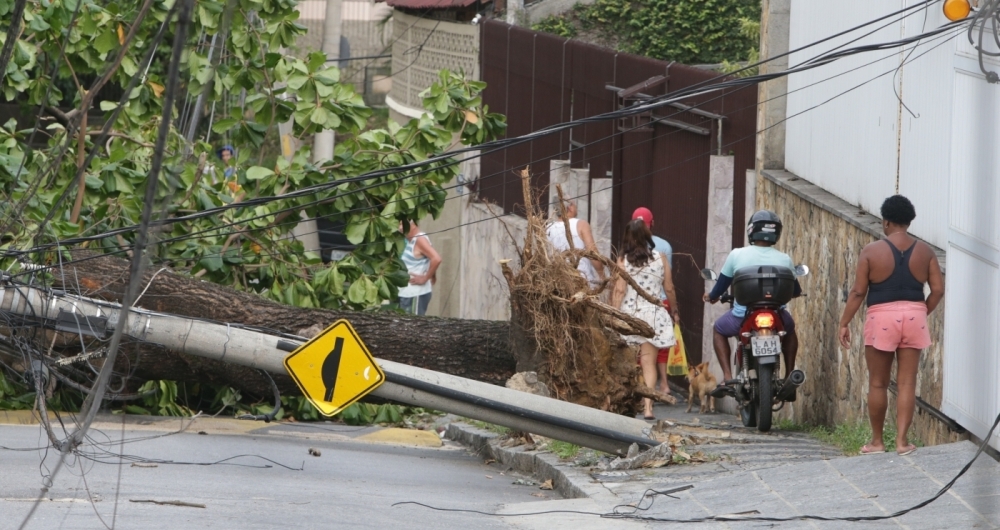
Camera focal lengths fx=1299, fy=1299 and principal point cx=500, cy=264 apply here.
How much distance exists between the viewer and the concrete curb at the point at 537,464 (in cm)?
784

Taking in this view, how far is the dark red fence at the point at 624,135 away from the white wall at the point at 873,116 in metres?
0.76

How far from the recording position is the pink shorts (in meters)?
7.58

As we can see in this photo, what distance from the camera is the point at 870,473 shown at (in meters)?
7.31

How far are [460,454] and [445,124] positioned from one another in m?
3.02

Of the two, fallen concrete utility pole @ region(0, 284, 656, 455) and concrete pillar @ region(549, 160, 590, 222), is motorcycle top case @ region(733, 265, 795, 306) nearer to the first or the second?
fallen concrete utility pole @ region(0, 284, 656, 455)

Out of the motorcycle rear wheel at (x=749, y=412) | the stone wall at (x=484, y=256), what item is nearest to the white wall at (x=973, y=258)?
the motorcycle rear wheel at (x=749, y=412)

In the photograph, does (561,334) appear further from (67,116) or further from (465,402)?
(67,116)

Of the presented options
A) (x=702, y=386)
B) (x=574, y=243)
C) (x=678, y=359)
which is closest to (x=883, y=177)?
(x=702, y=386)

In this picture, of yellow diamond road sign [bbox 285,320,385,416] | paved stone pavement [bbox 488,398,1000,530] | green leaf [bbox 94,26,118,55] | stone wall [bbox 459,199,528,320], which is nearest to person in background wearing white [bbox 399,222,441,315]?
stone wall [bbox 459,199,528,320]

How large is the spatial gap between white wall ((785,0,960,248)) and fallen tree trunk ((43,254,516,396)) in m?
3.06

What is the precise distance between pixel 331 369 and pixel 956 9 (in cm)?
440

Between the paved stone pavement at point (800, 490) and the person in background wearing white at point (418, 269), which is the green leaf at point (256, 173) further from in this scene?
the paved stone pavement at point (800, 490)

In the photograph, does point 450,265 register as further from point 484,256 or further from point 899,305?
point 899,305

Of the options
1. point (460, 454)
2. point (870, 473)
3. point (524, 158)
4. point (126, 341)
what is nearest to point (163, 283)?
point (126, 341)
